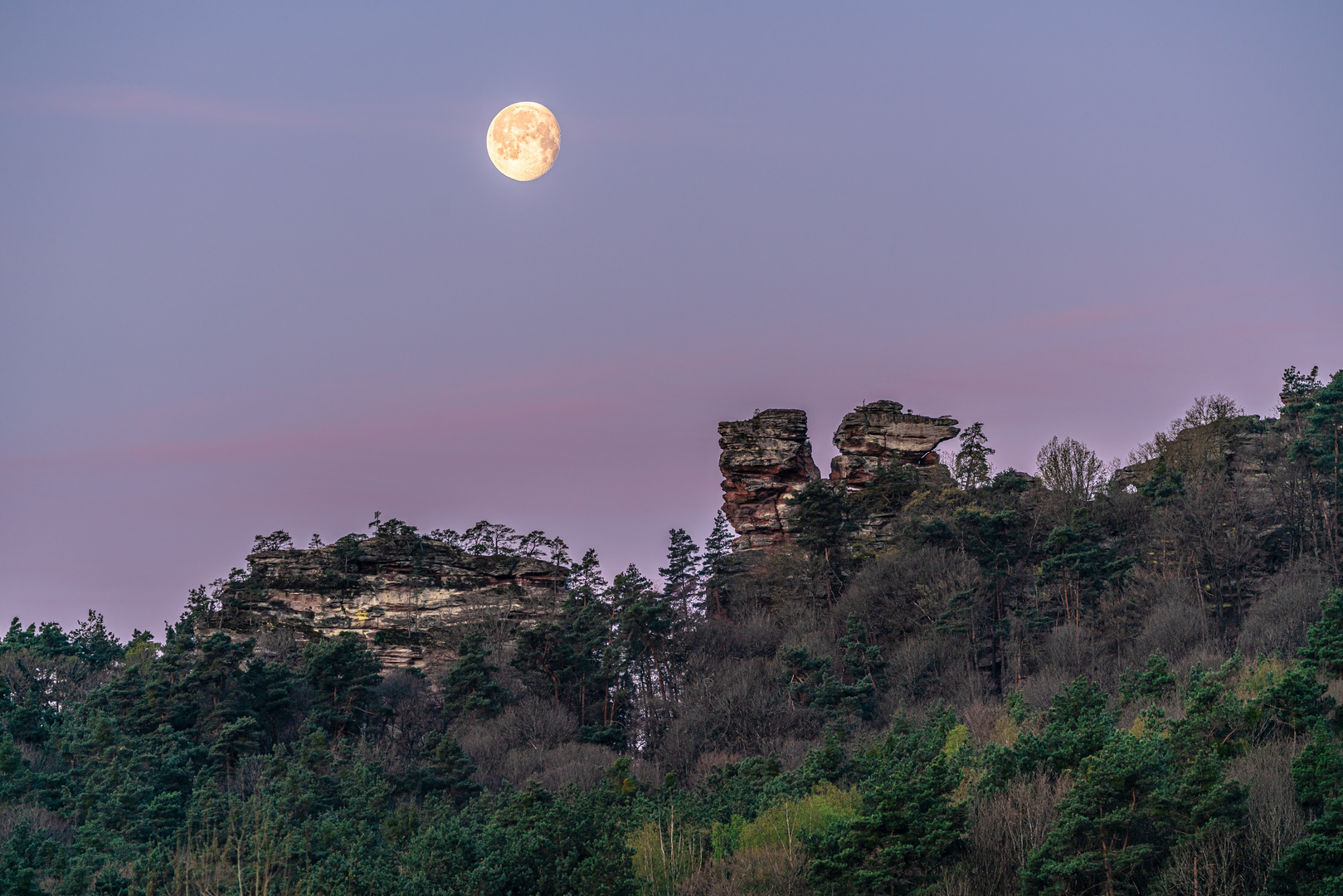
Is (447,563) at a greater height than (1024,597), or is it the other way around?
(447,563)

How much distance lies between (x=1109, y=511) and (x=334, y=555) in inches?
1594

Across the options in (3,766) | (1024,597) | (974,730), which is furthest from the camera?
(1024,597)

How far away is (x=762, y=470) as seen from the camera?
226 feet

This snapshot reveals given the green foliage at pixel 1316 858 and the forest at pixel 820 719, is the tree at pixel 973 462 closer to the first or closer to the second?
the forest at pixel 820 719

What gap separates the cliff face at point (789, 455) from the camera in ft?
218

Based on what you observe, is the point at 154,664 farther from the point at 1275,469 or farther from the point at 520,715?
the point at 1275,469

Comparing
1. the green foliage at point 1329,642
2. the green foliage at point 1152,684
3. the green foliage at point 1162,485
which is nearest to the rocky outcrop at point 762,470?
the green foliage at point 1162,485

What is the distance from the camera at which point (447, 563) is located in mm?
62094

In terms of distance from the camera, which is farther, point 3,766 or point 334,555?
point 334,555

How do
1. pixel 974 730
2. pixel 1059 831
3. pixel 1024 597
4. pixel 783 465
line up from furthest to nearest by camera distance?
pixel 783 465, pixel 1024 597, pixel 974 730, pixel 1059 831

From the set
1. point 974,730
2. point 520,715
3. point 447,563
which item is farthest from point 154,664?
point 974,730

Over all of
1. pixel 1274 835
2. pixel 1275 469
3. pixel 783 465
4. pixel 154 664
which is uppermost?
pixel 783 465

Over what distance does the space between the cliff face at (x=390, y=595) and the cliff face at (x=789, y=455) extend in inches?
529

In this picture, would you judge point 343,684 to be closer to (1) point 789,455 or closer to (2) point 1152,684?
(2) point 1152,684
